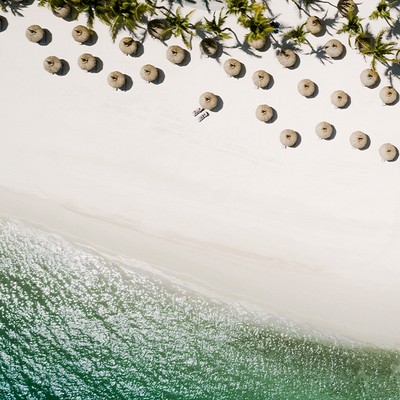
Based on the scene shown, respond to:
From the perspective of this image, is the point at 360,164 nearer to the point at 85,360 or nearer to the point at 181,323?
the point at 181,323

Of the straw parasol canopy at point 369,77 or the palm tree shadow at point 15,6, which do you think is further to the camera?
the straw parasol canopy at point 369,77

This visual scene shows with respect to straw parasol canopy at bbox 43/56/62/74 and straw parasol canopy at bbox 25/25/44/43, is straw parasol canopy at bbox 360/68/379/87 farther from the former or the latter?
straw parasol canopy at bbox 25/25/44/43

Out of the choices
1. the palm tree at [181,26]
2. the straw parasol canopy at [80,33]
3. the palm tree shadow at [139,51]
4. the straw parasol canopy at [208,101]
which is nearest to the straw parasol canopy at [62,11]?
the straw parasol canopy at [80,33]

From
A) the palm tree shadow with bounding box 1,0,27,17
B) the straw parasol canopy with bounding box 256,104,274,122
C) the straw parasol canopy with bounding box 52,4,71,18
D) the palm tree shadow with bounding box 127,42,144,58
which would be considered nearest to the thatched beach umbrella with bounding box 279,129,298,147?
the straw parasol canopy with bounding box 256,104,274,122

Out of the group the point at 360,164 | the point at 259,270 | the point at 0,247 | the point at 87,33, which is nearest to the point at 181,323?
the point at 259,270

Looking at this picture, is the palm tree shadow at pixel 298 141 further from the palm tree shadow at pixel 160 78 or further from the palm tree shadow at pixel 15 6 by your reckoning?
the palm tree shadow at pixel 15 6

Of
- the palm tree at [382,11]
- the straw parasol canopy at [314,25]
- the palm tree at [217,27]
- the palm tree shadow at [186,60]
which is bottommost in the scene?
the palm tree shadow at [186,60]
